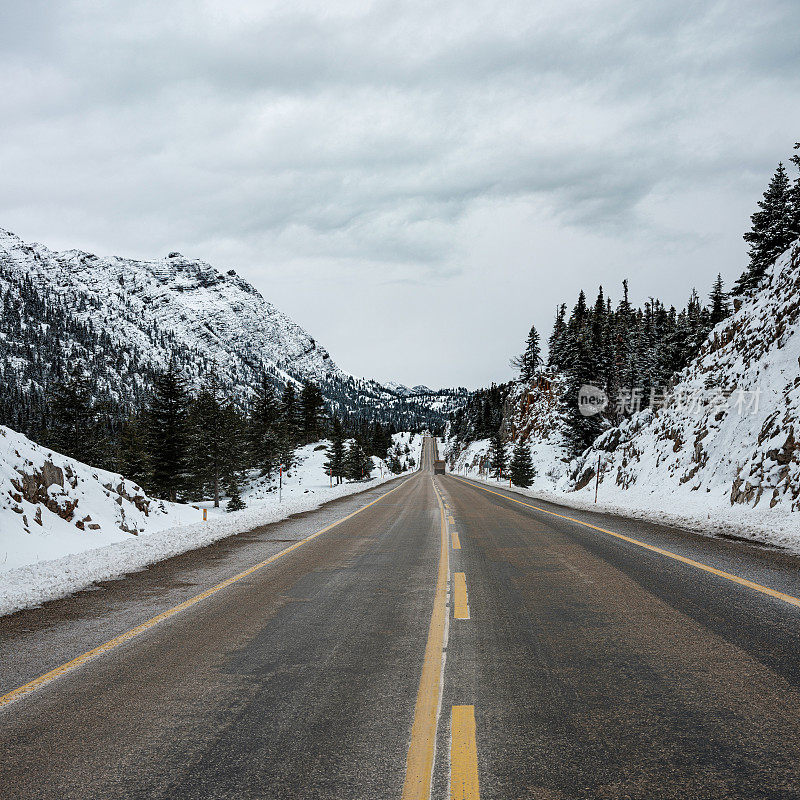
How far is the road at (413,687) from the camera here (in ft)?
8.98

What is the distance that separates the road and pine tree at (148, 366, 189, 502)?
3456 centimetres

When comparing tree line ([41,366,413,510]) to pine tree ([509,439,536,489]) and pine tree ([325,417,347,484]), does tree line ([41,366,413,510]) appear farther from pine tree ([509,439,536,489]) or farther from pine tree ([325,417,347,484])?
pine tree ([509,439,536,489])

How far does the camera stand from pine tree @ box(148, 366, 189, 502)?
129 ft

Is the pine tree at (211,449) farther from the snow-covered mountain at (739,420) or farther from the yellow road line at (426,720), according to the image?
A: the yellow road line at (426,720)

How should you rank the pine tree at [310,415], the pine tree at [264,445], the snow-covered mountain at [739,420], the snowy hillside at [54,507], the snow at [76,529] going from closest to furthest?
the snow at [76,529] < the snowy hillside at [54,507] < the snow-covered mountain at [739,420] < the pine tree at [264,445] < the pine tree at [310,415]

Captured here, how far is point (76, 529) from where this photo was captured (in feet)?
43.8

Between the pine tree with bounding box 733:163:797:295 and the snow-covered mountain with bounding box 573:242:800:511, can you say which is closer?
the snow-covered mountain with bounding box 573:242:800:511

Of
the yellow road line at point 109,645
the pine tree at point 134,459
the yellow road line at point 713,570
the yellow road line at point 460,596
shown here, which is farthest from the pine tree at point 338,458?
the yellow road line at point 460,596

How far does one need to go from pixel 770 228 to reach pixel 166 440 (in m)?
48.4

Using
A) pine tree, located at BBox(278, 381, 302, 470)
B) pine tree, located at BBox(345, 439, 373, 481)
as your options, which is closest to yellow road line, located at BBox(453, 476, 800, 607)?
pine tree, located at BBox(345, 439, 373, 481)

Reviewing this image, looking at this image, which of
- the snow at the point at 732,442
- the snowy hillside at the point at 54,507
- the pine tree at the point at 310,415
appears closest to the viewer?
the snowy hillside at the point at 54,507

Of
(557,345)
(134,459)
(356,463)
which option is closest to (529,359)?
(557,345)

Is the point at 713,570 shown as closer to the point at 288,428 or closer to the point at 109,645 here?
the point at 109,645

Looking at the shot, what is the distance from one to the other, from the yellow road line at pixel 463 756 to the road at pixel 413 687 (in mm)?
13
